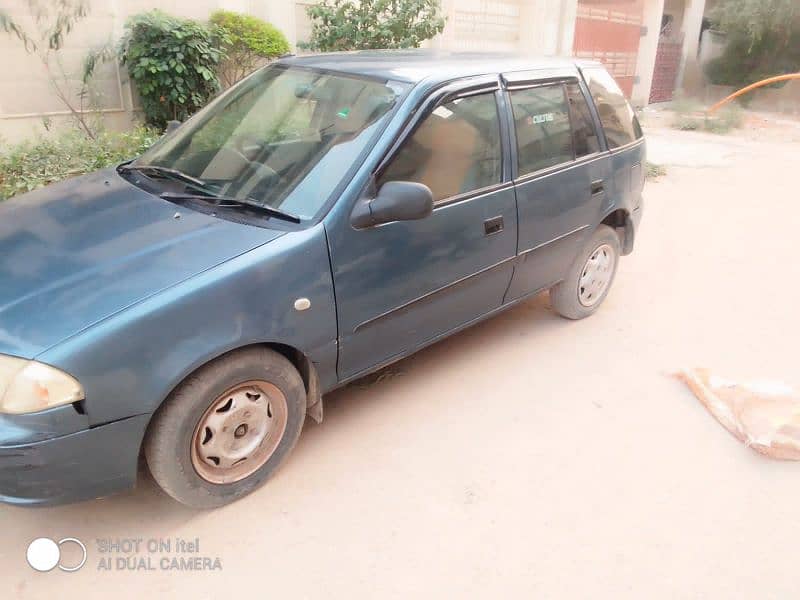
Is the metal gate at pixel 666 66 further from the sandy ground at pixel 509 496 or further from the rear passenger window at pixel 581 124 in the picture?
the rear passenger window at pixel 581 124

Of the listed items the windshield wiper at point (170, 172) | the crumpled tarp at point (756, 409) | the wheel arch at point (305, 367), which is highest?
the windshield wiper at point (170, 172)

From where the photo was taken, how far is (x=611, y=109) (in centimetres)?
427

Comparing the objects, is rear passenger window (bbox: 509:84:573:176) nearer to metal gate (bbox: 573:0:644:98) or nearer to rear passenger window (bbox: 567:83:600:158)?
rear passenger window (bbox: 567:83:600:158)

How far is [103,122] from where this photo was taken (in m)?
6.91

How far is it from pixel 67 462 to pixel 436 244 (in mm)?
1792

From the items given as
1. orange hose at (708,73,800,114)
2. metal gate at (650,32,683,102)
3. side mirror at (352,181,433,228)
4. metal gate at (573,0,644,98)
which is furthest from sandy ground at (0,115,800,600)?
metal gate at (650,32,683,102)

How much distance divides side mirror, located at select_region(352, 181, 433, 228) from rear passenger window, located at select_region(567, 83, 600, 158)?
160cm

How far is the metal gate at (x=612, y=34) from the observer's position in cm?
1440

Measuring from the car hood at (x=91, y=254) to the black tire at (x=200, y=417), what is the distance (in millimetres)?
385

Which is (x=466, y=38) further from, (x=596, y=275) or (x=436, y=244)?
(x=436, y=244)

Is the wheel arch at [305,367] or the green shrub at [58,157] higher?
the green shrub at [58,157]

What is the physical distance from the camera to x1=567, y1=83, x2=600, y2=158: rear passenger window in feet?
12.8

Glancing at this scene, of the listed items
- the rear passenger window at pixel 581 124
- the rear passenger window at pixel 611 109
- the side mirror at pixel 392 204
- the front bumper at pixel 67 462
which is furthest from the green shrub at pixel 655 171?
the front bumper at pixel 67 462

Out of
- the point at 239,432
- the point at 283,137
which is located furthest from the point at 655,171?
→ the point at 239,432
